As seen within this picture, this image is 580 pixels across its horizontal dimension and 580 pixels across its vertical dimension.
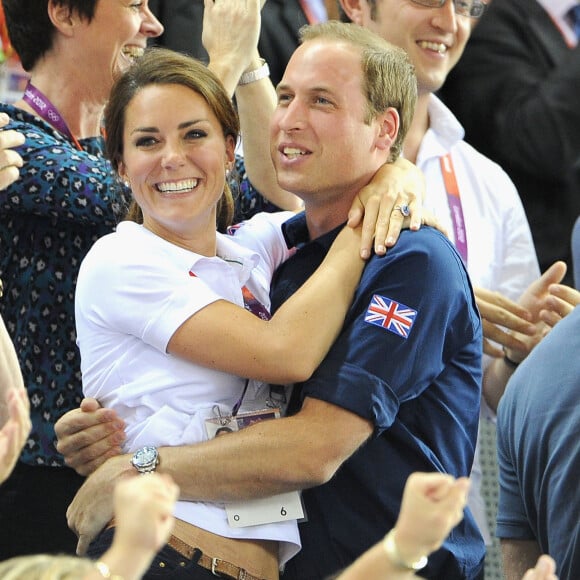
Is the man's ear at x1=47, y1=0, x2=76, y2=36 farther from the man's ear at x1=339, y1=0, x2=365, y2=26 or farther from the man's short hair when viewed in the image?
the man's ear at x1=339, y1=0, x2=365, y2=26

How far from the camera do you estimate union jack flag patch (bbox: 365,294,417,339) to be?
7.38 feet

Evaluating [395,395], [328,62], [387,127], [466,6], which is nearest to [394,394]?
[395,395]

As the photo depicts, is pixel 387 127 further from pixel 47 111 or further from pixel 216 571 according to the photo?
pixel 216 571

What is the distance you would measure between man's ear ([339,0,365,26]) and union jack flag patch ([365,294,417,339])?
156 centimetres

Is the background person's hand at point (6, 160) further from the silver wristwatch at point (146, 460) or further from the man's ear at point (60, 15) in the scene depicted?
the man's ear at point (60, 15)

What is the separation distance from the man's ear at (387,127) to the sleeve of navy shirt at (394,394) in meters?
0.31

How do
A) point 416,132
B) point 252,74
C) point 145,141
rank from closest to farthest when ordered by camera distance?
point 145,141 < point 252,74 < point 416,132

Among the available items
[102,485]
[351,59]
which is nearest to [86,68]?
[351,59]

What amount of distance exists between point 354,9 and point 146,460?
1.88 metres

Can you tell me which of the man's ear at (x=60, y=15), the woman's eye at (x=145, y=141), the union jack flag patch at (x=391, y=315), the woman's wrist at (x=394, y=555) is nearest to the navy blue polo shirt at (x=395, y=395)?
the union jack flag patch at (x=391, y=315)

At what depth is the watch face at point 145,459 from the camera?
2.21 m

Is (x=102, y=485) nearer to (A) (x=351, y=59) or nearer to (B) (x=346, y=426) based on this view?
(B) (x=346, y=426)

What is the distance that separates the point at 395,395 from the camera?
7.36 ft

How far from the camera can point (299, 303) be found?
7.45 ft
